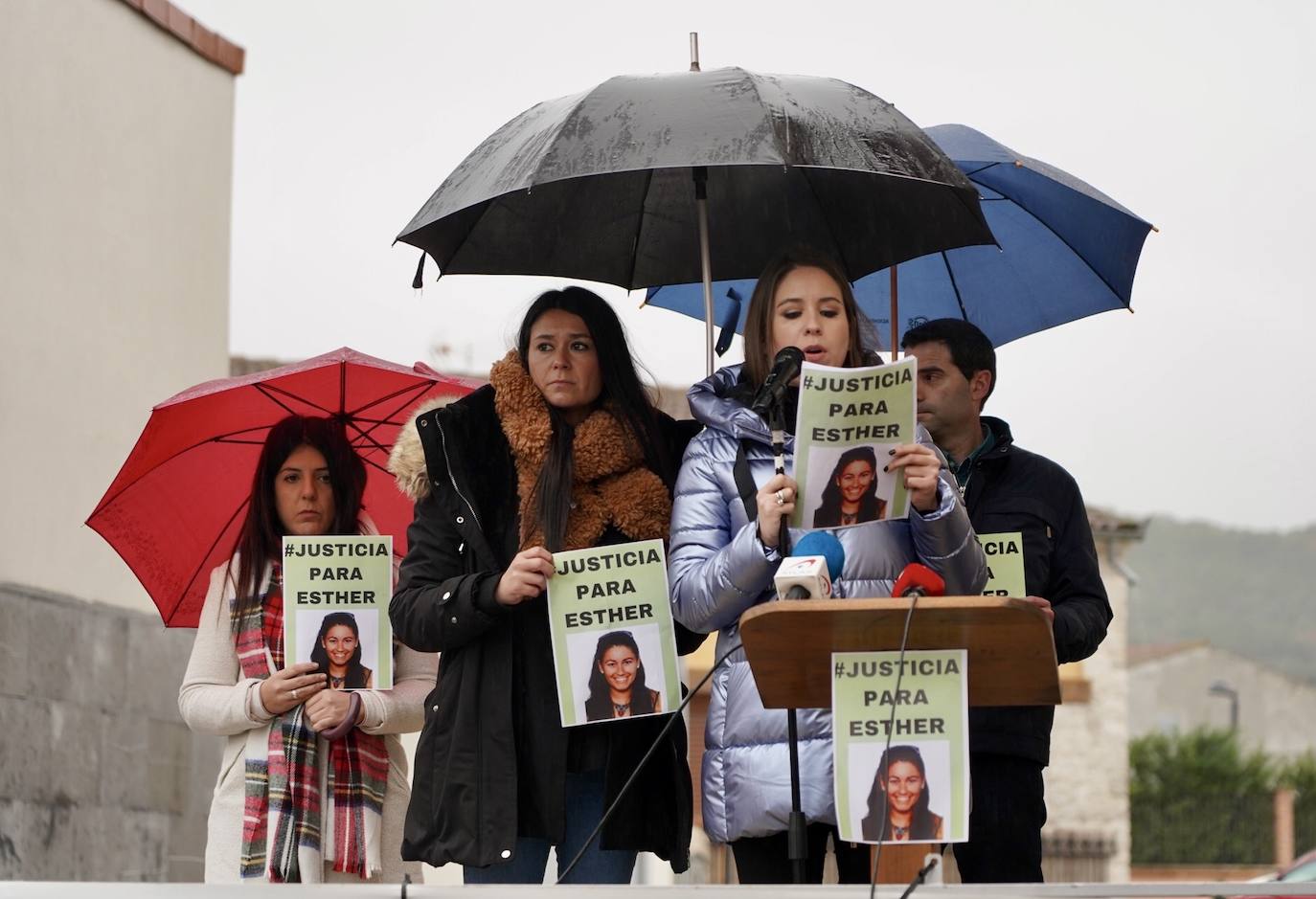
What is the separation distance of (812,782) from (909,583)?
2.08 ft

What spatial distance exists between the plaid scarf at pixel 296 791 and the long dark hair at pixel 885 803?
6.88ft

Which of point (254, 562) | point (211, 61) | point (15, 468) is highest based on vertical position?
point (211, 61)

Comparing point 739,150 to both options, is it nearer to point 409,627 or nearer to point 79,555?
point 409,627

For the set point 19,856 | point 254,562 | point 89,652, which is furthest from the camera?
point 89,652

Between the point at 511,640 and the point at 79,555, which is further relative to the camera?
the point at 79,555

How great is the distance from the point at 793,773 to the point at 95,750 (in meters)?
5.07

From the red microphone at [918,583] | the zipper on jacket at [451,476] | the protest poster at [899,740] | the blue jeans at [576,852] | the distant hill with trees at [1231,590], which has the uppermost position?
the distant hill with trees at [1231,590]

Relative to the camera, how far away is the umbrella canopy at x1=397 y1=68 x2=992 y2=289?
4.39 meters

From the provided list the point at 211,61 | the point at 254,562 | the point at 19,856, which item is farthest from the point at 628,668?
the point at 211,61

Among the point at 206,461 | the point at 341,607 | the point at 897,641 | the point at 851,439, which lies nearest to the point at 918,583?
the point at 897,641

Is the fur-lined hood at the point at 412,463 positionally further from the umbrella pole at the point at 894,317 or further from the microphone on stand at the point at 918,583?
the umbrella pole at the point at 894,317

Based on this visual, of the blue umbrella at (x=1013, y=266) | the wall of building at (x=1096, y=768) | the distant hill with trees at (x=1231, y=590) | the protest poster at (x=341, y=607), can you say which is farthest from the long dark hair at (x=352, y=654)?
the distant hill with trees at (x=1231, y=590)

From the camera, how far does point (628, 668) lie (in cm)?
437

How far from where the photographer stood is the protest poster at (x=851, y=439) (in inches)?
152
